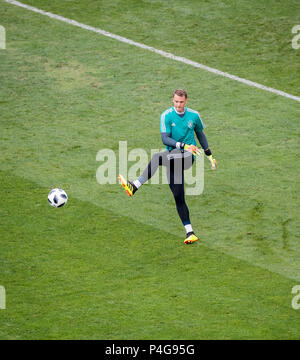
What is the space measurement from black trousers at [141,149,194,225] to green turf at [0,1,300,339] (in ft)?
1.64

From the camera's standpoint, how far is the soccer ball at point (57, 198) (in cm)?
1148

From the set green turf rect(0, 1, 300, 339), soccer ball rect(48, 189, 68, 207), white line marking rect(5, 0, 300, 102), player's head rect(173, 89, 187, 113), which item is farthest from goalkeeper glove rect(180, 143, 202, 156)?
white line marking rect(5, 0, 300, 102)

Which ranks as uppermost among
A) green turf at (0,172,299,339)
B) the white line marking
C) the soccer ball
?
the white line marking

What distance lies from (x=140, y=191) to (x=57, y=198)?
1.79 m

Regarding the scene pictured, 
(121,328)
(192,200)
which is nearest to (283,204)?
(192,200)

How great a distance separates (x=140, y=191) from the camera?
12.7 meters

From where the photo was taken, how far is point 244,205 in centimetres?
1206

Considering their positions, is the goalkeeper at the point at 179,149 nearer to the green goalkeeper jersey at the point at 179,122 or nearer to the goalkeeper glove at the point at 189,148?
the green goalkeeper jersey at the point at 179,122

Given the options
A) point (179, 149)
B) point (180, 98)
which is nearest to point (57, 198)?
point (179, 149)

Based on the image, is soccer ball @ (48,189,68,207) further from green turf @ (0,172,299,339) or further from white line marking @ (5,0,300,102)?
white line marking @ (5,0,300,102)

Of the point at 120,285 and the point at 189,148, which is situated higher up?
the point at 189,148

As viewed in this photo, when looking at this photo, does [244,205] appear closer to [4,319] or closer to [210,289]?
[210,289]

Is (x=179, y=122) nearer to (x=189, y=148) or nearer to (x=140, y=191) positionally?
(x=189, y=148)

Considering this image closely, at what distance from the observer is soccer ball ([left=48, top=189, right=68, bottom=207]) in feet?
37.7
